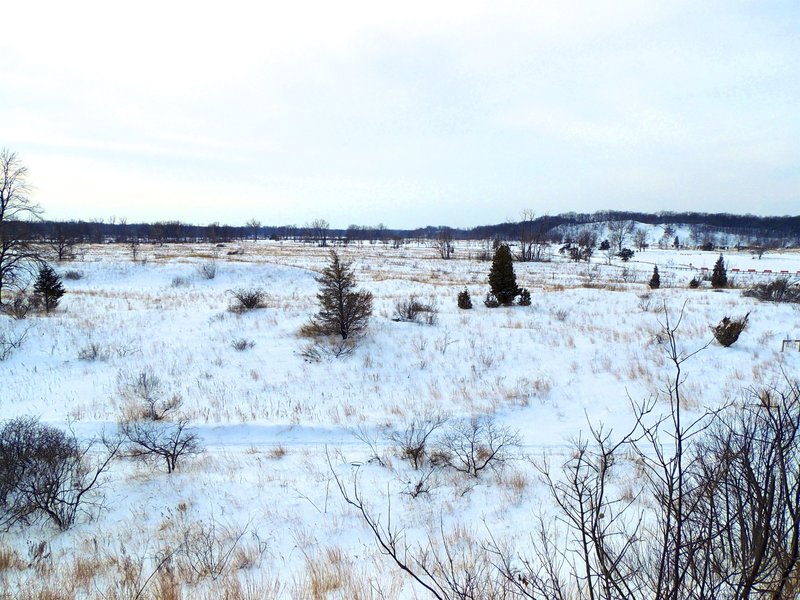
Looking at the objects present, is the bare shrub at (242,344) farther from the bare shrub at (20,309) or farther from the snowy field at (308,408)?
the bare shrub at (20,309)

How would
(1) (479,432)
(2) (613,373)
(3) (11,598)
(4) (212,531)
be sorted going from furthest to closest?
(2) (613,373) < (1) (479,432) < (4) (212,531) < (3) (11,598)

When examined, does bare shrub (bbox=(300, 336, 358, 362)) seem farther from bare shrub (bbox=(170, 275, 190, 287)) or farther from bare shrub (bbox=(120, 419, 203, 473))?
bare shrub (bbox=(170, 275, 190, 287))

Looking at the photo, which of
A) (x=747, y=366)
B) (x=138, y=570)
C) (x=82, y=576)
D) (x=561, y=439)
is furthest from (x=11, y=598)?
(x=747, y=366)

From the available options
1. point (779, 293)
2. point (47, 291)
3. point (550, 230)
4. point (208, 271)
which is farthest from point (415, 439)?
point (550, 230)

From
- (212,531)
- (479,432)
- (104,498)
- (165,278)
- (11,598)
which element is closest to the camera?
(11,598)

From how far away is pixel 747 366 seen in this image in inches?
444

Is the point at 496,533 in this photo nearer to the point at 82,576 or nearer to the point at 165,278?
the point at 82,576

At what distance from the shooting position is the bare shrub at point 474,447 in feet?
21.7

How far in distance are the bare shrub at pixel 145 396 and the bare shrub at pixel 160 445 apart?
61 cm

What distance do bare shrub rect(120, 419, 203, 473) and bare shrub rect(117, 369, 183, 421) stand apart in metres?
0.61

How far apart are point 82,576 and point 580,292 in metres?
23.7

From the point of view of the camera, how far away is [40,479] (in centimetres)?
525

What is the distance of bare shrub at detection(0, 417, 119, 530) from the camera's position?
5.03 m

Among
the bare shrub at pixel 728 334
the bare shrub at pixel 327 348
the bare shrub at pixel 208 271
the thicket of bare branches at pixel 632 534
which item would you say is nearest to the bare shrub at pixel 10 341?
the bare shrub at pixel 327 348
